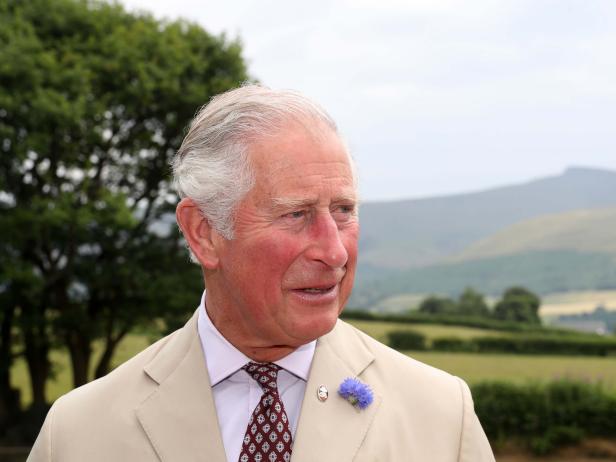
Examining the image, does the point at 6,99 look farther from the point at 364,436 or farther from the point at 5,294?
the point at 364,436

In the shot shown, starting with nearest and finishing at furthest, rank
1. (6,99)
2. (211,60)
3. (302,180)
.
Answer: (302,180) < (6,99) < (211,60)

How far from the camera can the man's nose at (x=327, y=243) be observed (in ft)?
8.27

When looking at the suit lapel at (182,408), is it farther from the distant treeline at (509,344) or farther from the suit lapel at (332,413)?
the distant treeline at (509,344)

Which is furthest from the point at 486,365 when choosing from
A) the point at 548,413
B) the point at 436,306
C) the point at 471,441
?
the point at 471,441

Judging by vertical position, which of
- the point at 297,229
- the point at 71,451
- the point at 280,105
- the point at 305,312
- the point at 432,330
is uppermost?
the point at 280,105

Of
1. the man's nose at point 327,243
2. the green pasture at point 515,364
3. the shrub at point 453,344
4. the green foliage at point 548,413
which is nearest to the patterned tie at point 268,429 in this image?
the man's nose at point 327,243

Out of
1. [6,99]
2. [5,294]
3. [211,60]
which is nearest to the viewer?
[6,99]

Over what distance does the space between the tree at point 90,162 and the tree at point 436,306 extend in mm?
49204

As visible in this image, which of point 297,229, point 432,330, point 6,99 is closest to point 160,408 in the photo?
point 297,229

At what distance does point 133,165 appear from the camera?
29.1 meters

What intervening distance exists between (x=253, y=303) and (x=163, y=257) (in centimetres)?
2648

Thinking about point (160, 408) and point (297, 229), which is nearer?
point (297, 229)

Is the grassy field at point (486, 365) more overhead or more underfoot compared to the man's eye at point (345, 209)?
more underfoot

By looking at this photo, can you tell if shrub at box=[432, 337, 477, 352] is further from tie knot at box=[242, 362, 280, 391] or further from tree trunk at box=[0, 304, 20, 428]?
tie knot at box=[242, 362, 280, 391]
